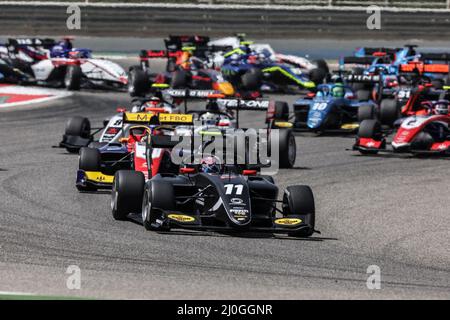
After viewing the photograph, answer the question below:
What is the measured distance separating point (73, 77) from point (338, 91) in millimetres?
8591

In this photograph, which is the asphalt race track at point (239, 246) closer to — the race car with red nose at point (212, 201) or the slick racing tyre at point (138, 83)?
the race car with red nose at point (212, 201)

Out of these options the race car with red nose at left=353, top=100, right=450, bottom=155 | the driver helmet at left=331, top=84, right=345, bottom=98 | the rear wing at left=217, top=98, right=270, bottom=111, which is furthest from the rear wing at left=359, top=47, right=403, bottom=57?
the rear wing at left=217, top=98, right=270, bottom=111

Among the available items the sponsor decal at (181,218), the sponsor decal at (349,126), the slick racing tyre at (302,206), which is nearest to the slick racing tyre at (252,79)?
the sponsor decal at (349,126)

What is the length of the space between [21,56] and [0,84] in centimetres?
97

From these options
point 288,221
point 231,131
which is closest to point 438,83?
point 231,131

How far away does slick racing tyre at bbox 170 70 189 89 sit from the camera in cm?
3188

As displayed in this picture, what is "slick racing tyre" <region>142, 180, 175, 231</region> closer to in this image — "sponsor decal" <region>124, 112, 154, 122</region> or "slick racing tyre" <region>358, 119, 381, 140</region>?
"sponsor decal" <region>124, 112, 154, 122</region>

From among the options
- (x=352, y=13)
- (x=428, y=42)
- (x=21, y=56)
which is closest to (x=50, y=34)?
(x=21, y=56)

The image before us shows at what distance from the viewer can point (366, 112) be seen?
26.0 meters

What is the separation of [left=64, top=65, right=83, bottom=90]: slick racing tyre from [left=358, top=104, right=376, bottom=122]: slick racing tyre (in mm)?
9060

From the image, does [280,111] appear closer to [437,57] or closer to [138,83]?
[437,57]

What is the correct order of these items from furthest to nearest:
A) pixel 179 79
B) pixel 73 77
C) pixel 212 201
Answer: pixel 179 79 → pixel 73 77 → pixel 212 201

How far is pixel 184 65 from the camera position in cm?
3306

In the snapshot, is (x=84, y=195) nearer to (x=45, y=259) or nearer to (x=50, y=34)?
(x=45, y=259)
